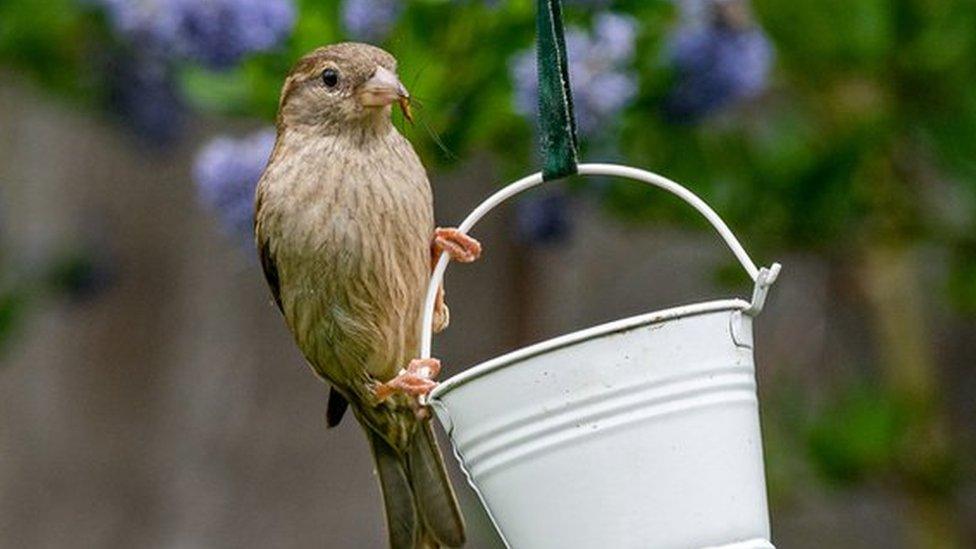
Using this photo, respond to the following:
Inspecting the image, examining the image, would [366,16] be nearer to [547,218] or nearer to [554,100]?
[547,218]

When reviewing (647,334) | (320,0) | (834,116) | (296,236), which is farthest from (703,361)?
(834,116)

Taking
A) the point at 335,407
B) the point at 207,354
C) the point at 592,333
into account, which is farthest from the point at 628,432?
the point at 207,354

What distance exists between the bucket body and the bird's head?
2.54 feet

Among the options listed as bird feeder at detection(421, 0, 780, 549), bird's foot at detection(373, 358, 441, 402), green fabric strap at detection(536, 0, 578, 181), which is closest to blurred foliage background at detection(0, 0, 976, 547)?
bird's foot at detection(373, 358, 441, 402)

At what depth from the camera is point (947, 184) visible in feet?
17.3

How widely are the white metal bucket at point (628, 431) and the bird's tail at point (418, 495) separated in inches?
35.8

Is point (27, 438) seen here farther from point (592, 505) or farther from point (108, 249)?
point (592, 505)

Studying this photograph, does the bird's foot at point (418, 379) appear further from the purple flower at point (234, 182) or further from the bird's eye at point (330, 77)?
the purple flower at point (234, 182)

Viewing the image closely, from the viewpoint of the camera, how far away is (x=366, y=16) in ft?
13.1

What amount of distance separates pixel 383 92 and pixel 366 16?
888 mm

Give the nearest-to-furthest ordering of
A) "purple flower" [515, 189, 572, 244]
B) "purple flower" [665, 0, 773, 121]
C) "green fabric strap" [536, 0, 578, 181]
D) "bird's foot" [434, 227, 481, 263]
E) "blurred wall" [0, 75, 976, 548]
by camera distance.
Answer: "green fabric strap" [536, 0, 578, 181] < "bird's foot" [434, 227, 481, 263] < "purple flower" [665, 0, 773, 121] < "purple flower" [515, 189, 572, 244] < "blurred wall" [0, 75, 976, 548]

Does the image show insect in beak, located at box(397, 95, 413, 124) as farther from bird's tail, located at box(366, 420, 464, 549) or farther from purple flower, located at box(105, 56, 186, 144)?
purple flower, located at box(105, 56, 186, 144)

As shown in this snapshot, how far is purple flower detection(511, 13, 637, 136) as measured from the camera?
13.6 ft

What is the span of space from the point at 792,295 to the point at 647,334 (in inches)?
149
